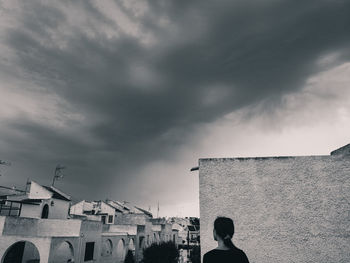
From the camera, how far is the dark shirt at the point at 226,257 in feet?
8.77

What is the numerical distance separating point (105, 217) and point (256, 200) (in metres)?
34.7

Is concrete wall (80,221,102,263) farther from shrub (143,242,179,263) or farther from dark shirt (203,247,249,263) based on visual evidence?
dark shirt (203,247,249,263)

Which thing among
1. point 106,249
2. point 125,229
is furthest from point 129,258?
point 125,229

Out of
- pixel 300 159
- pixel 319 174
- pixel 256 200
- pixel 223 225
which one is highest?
pixel 300 159

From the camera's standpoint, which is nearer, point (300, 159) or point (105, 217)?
point (300, 159)

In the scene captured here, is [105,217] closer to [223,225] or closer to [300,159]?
[300,159]

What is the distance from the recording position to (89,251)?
2344 centimetres

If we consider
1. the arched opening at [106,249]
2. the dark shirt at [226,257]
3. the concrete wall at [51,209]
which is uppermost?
the concrete wall at [51,209]

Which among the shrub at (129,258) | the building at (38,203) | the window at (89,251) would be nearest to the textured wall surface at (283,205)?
the window at (89,251)

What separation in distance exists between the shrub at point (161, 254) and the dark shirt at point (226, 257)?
27.9m

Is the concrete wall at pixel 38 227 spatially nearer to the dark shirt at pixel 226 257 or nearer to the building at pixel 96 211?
the building at pixel 96 211

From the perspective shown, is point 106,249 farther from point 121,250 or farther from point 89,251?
point 89,251

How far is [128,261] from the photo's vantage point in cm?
2912

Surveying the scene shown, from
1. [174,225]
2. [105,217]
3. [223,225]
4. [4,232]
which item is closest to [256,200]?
[223,225]
